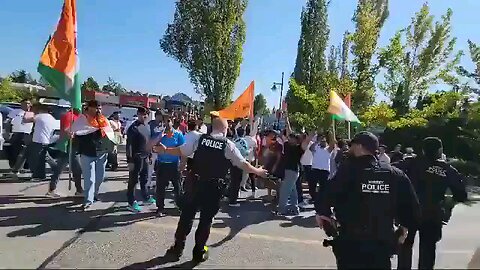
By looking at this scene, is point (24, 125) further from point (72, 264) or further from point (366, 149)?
point (366, 149)

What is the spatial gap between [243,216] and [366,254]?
5.60 metres

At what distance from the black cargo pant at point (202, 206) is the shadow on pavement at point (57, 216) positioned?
6.71ft

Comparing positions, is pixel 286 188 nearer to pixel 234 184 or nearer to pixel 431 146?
pixel 234 184

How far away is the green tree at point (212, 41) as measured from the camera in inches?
1523

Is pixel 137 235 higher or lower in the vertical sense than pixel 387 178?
lower

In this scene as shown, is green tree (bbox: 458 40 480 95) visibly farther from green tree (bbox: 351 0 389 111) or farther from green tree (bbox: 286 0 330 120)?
green tree (bbox: 286 0 330 120)

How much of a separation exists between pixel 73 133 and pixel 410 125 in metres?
18.2

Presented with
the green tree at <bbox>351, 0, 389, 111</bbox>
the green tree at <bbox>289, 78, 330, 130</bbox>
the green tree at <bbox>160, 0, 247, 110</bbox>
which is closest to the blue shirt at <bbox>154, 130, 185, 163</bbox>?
the green tree at <bbox>289, 78, 330, 130</bbox>

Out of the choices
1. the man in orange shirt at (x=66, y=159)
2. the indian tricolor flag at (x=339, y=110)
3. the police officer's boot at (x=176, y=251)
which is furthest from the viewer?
the indian tricolor flag at (x=339, y=110)

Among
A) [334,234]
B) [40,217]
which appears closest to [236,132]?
[40,217]

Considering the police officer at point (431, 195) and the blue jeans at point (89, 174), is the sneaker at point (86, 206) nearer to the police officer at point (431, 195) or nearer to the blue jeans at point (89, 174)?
the blue jeans at point (89, 174)

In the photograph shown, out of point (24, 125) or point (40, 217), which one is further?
point (24, 125)

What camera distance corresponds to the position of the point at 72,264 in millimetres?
5598

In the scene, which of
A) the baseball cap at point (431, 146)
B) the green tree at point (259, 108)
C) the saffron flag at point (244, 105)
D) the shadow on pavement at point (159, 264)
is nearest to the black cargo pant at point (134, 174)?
the shadow on pavement at point (159, 264)
